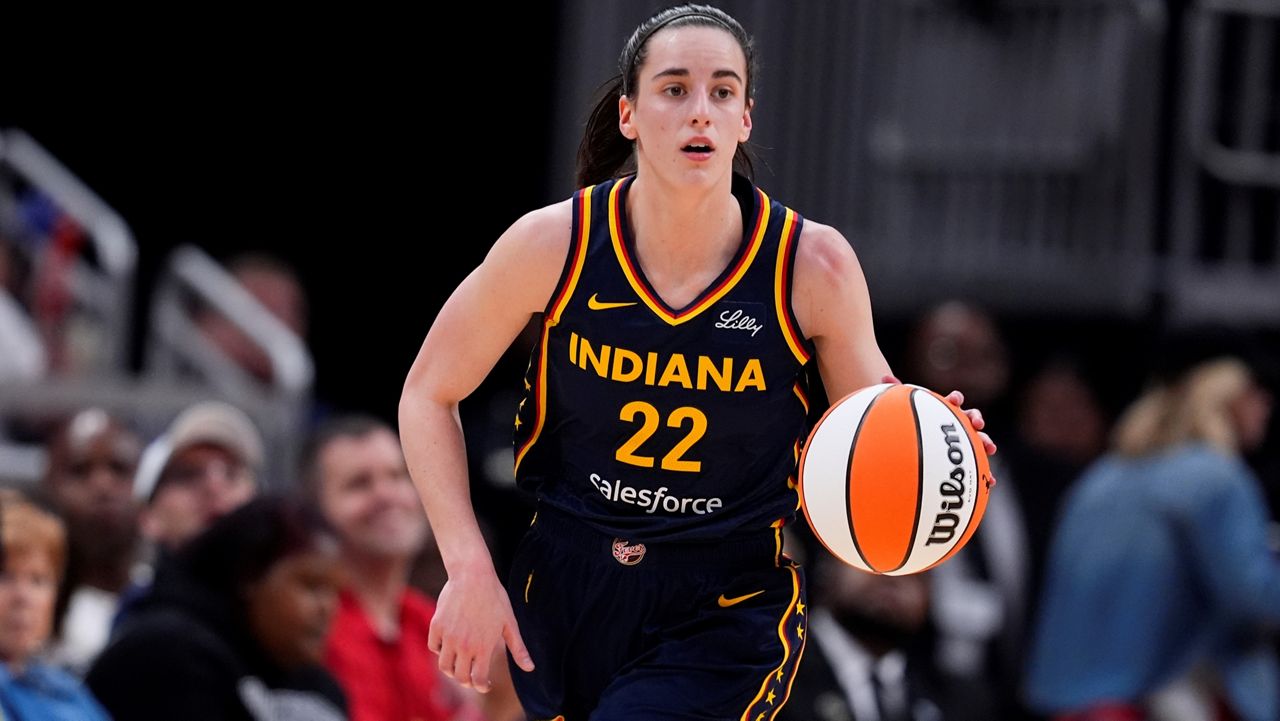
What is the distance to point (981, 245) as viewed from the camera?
1109 centimetres


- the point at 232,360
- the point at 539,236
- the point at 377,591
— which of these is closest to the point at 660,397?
the point at 539,236

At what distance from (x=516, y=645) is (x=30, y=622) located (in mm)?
1928

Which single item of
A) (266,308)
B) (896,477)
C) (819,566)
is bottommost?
(819,566)

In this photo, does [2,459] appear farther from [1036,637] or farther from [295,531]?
[1036,637]

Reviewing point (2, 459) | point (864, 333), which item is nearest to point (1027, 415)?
point (2, 459)

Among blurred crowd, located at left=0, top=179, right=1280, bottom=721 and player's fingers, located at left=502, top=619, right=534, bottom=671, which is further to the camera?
blurred crowd, located at left=0, top=179, right=1280, bottom=721

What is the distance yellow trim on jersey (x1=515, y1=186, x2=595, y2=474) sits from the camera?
15.0ft

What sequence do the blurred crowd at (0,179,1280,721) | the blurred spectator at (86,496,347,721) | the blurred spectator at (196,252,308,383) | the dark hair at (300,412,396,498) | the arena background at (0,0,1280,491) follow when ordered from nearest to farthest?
the blurred spectator at (86,496,347,721) → the blurred crowd at (0,179,1280,721) → the dark hair at (300,412,396,498) → the arena background at (0,0,1280,491) → the blurred spectator at (196,252,308,383)

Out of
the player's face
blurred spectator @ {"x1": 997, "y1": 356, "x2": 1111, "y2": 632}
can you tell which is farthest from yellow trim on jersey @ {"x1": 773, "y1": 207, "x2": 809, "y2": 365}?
blurred spectator @ {"x1": 997, "y1": 356, "x2": 1111, "y2": 632}

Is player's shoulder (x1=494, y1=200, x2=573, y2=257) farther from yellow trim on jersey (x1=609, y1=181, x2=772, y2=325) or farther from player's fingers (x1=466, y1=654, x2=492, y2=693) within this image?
player's fingers (x1=466, y1=654, x2=492, y2=693)

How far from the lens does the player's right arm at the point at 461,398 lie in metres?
4.46

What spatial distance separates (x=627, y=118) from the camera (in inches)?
182

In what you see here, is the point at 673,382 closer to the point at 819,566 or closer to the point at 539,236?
the point at 539,236

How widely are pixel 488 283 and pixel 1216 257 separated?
6798 millimetres
